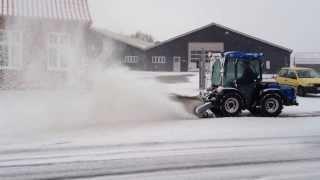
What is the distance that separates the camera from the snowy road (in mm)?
9023

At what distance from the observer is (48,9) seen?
25703 millimetres

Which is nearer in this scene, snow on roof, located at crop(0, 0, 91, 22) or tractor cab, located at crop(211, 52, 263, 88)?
tractor cab, located at crop(211, 52, 263, 88)

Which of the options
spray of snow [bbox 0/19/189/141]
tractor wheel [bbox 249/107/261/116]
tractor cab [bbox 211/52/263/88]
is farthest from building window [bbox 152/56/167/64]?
tractor cab [bbox 211/52/263/88]

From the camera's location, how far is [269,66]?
6631 centimetres

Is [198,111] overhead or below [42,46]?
below

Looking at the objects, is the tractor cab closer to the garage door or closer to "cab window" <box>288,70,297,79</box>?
"cab window" <box>288,70,297,79</box>

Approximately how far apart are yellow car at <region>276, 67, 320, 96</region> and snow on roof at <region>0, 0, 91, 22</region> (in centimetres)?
1247

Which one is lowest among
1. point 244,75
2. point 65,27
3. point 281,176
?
point 281,176

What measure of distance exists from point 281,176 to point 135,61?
63.2m

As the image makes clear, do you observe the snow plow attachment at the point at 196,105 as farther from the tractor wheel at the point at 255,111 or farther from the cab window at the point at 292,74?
the cab window at the point at 292,74

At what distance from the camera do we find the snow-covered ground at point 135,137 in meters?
9.50

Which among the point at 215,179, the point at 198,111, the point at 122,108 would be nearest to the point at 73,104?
the point at 122,108

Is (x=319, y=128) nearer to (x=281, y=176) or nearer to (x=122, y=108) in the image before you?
(x=122, y=108)

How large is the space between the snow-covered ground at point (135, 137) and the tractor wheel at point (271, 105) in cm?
35
